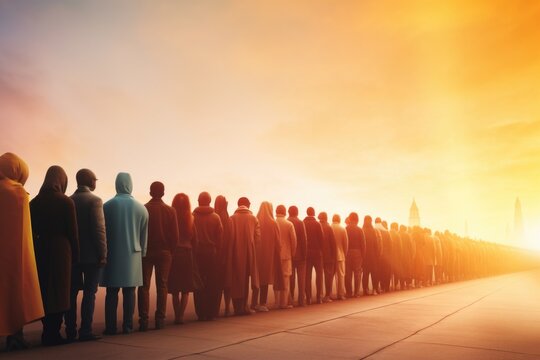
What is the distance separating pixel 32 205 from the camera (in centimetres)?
838

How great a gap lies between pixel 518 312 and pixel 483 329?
436 cm

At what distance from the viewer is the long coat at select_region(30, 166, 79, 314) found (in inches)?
323

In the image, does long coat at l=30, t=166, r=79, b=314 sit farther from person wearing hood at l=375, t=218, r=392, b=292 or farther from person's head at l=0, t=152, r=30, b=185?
person wearing hood at l=375, t=218, r=392, b=292

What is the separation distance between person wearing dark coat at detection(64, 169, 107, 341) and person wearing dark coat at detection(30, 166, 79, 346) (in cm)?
32

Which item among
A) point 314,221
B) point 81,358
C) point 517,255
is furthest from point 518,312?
point 517,255

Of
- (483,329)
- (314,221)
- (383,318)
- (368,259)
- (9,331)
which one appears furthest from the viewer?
(368,259)

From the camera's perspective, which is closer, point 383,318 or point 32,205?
point 32,205

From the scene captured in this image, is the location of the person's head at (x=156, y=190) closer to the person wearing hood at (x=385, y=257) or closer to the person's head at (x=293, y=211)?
the person's head at (x=293, y=211)

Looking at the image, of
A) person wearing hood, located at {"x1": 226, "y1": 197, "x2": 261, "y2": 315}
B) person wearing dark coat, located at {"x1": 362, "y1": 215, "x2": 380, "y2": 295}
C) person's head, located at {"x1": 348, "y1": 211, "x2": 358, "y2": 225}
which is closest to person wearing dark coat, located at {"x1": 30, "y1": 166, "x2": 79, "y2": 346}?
person wearing hood, located at {"x1": 226, "y1": 197, "x2": 261, "y2": 315}

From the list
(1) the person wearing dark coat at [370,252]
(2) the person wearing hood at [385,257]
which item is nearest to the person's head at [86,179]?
(1) the person wearing dark coat at [370,252]

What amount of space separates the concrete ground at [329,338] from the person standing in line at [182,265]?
436 mm

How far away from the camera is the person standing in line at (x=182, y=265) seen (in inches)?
428

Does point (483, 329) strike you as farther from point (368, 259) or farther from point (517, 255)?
point (517, 255)

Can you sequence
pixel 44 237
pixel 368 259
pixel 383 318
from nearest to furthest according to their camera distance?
pixel 44 237 < pixel 383 318 < pixel 368 259
